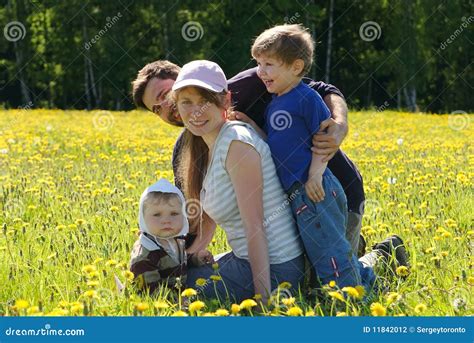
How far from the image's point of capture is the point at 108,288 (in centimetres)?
350

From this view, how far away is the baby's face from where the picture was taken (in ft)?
11.6

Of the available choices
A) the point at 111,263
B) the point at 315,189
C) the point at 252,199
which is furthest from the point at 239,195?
the point at 111,263

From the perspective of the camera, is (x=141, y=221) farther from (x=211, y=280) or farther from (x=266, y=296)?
(x=266, y=296)

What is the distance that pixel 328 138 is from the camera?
3557 mm

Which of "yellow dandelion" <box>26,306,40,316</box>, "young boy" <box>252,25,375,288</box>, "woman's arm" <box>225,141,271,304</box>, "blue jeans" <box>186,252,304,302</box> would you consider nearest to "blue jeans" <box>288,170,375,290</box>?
"young boy" <box>252,25,375,288</box>

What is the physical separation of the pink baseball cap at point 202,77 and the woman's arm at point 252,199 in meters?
0.29

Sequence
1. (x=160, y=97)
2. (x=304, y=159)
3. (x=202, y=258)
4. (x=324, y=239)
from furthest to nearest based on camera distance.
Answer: (x=160, y=97)
(x=202, y=258)
(x=304, y=159)
(x=324, y=239)

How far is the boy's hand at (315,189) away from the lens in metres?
3.46

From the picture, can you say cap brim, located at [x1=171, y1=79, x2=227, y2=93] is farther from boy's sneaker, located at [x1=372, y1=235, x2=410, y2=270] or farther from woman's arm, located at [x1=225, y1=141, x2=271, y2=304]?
boy's sneaker, located at [x1=372, y1=235, x2=410, y2=270]

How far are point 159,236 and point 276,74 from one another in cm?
98

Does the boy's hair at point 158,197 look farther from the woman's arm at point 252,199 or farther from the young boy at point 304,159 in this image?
the young boy at point 304,159

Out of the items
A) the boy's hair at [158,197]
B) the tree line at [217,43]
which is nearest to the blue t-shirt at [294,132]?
the boy's hair at [158,197]

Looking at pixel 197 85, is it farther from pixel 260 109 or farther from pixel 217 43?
pixel 217 43

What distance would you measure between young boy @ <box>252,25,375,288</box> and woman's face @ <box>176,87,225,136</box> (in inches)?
12.6
